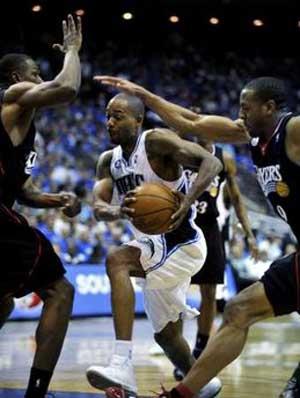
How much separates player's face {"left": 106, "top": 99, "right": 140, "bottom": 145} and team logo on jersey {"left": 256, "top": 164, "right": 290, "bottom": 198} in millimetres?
1264

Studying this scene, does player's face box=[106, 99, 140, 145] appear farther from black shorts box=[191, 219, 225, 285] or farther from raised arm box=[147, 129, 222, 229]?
black shorts box=[191, 219, 225, 285]

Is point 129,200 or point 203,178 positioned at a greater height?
point 203,178

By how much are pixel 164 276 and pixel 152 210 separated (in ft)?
2.07

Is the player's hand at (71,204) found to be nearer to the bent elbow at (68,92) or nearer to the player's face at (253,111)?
the bent elbow at (68,92)

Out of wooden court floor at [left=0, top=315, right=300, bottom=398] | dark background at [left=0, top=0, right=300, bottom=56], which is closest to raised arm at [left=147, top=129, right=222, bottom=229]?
wooden court floor at [left=0, top=315, right=300, bottom=398]

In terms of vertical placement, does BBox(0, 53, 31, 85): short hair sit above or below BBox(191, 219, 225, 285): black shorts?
above

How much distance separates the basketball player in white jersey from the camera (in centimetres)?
549

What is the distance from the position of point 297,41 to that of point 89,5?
6.64 meters

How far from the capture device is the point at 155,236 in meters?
5.80

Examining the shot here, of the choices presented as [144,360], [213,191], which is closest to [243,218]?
[213,191]

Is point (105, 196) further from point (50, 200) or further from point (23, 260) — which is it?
point (23, 260)

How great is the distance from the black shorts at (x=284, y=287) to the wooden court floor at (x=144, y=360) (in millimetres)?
1208

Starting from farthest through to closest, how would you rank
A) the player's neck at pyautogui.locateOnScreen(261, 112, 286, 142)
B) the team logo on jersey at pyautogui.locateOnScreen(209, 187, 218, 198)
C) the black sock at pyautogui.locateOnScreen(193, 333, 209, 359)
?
the team logo on jersey at pyautogui.locateOnScreen(209, 187, 218, 198), the black sock at pyautogui.locateOnScreen(193, 333, 209, 359), the player's neck at pyautogui.locateOnScreen(261, 112, 286, 142)

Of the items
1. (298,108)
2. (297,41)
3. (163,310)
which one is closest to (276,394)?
(163,310)
